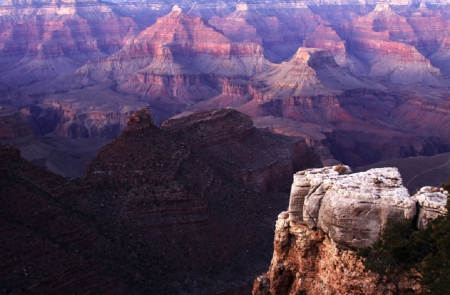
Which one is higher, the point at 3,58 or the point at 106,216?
the point at 106,216

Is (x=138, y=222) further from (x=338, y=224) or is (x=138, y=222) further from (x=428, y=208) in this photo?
(x=428, y=208)

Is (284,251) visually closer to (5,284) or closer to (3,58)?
(5,284)

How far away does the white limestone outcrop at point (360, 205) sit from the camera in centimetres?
1825

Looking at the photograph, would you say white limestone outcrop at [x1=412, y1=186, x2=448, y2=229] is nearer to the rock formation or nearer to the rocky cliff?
the rocky cliff

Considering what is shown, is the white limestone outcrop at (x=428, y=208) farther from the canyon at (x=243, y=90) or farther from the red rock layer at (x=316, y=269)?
the canyon at (x=243, y=90)

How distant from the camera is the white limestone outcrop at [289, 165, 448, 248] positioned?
719 inches

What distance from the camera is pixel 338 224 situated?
18.8m

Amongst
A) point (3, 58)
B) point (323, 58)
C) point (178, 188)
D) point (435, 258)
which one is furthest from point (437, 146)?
point (3, 58)

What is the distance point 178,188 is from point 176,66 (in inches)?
4836

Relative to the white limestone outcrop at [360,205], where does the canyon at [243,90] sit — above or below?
below

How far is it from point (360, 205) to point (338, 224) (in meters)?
1.01

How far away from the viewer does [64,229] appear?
32.7 metres

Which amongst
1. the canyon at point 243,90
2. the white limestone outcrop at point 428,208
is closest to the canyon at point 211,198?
the white limestone outcrop at point 428,208

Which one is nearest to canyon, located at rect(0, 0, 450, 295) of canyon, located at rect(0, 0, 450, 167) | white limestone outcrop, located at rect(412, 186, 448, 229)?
white limestone outcrop, located at rect(412, 186, 448, 229)
